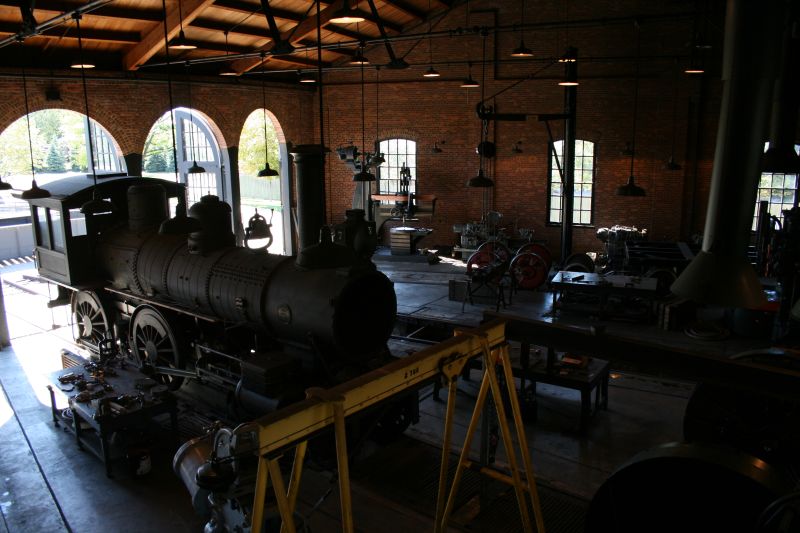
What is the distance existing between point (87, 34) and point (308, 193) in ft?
24.6

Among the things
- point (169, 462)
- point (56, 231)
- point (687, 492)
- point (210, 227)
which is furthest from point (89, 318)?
point (687, 492)

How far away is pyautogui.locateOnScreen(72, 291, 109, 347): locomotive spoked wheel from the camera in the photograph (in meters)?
9.26

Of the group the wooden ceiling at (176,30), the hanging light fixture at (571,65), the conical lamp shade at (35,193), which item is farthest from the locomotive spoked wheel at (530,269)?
the conical lamp shade at (35,193)

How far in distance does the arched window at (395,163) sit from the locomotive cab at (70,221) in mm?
9359

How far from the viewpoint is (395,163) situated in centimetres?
1853

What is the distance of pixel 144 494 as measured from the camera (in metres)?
6.17

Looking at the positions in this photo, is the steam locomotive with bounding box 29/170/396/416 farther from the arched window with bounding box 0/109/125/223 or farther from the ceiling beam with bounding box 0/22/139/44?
the arched window with bounding box 0/109/125/223

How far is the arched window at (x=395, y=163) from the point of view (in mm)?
18266

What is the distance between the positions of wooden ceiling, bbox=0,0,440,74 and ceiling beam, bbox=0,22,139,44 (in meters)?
0.02

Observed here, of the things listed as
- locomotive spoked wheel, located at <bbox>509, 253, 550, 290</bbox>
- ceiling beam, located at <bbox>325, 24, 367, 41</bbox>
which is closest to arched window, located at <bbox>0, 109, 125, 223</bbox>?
ceiling beam, located at <bbox>325, 24, 367, 41</bbox>

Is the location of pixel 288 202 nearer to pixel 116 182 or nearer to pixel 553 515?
pixel 116 182

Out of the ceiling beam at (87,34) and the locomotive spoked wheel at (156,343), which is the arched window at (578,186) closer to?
the ceiling beam at (87,34)

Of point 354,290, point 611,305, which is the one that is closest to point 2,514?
point 354,290

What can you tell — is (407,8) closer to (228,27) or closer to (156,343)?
(228,27)
